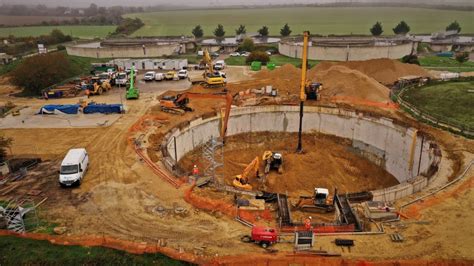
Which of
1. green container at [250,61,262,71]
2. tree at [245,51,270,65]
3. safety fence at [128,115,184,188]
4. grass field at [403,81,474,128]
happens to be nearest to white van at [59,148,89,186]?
safety fence at [128,115,184,188]

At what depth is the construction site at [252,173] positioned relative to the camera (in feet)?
56.5

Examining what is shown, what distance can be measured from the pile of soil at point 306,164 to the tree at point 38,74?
23.3m

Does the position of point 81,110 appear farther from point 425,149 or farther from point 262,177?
point 425,149

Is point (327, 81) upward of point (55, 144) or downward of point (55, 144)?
upward

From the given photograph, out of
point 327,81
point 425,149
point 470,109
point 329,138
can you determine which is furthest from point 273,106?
point 470,109

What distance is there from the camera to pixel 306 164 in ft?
107

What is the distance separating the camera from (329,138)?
38.7 metres

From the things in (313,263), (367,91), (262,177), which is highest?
(367,91)

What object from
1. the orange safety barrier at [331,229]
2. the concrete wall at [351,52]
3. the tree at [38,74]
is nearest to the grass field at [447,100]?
the orange safety barrier at [331,229]

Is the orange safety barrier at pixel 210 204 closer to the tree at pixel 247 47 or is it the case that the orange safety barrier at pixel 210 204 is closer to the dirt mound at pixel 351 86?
the dirt mound at pixel 351 86

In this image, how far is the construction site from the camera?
56.5 ft

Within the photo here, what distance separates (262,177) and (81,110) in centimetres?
1927

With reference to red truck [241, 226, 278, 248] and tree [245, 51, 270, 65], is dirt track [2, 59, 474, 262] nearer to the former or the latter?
red truck [241, 226, 278, 248]

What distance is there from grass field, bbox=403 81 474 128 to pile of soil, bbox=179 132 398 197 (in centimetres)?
815
